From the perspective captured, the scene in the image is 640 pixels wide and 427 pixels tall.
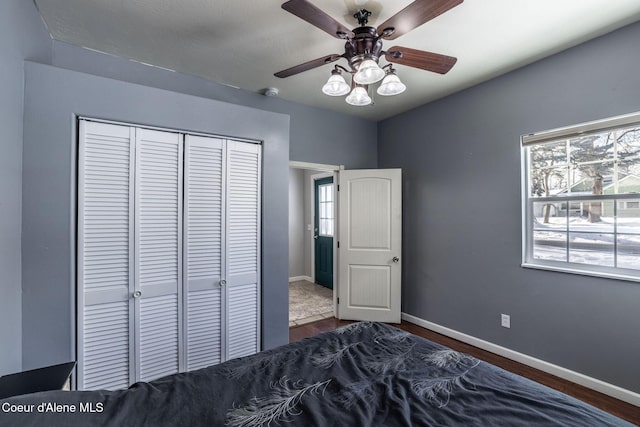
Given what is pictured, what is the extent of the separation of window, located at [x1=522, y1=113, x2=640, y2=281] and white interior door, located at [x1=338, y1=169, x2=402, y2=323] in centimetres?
139

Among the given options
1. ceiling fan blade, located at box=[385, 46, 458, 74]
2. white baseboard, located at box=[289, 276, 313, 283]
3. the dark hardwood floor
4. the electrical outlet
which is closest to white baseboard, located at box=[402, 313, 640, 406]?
the dark hardwood floor

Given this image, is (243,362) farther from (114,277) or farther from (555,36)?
(555,36)

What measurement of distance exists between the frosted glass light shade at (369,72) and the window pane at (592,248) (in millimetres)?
2163

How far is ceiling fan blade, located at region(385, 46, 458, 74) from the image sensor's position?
5.66 feet

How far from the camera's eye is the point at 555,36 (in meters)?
2.12

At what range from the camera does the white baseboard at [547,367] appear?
2062 mm

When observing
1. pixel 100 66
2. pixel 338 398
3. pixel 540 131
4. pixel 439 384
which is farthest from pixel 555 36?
pixel 100 66

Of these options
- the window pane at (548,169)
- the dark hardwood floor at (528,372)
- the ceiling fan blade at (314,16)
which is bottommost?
the dark hardwood floor at (528,372)

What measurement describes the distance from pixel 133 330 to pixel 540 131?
3589 millimetres

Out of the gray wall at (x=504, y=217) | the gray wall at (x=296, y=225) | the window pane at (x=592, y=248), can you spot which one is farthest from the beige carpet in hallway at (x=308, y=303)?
the window pane at (x=592, y=248)

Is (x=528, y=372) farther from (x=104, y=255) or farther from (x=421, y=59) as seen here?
(x=104, y=255)

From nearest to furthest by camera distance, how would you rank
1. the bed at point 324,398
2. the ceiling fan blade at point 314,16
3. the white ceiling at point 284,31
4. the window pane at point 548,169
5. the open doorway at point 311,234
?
1. the bed at point 324,398
2. the ceiling fan blade at point 314,16
3. the white ceiling at point 284,31
4. the window pane at point 548,169
5. the open doorway at point 311,234

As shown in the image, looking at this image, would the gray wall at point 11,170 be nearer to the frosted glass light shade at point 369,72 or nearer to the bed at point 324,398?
the bed at point 324,398

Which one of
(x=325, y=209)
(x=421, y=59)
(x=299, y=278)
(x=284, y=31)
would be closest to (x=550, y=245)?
(x=421, y=59)
